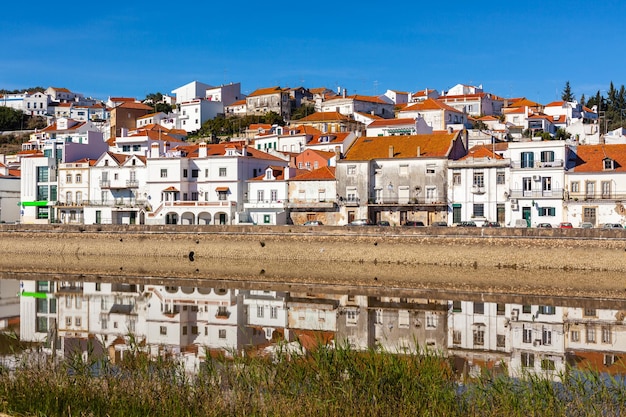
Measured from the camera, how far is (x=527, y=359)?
2183cm

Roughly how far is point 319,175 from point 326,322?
33668 mm

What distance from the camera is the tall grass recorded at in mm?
13344

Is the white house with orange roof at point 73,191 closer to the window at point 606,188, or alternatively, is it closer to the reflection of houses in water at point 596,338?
the window at point 606,188

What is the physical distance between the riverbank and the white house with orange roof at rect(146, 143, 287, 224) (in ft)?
34.4

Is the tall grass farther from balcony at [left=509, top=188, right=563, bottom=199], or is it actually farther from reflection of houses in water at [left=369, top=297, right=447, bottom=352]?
balcony at [left=509, top=188, right=563, bottom=199]

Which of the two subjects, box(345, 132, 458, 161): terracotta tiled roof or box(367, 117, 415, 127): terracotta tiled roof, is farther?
box(367, 117, 415, 127): terracotta tiled roof

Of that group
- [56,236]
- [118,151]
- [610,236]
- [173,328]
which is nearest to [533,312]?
[610,236]

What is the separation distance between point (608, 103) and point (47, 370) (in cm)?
13338

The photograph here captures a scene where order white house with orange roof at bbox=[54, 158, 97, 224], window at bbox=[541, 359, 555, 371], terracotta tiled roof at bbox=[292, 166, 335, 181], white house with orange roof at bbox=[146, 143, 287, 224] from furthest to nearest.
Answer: white house with orange roof at bbox=[54, 158, 97, 224] < white house with orange roof at bbox=[146, 143, 287, 224] < terracotta tiled roof at bbox=[292, 166, 335, 181] < window at bbox=[541, 359, 555, 371]

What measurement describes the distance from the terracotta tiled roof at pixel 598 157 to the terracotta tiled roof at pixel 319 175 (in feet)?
62.7

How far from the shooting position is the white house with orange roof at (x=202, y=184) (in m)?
62.1

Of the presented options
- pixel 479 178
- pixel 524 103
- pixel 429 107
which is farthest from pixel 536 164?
pixel 524 103

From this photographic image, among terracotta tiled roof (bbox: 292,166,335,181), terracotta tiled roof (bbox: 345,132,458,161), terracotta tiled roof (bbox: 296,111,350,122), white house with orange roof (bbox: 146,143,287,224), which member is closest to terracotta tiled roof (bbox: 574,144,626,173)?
terracotta tiled roof (bbox: 345,132,458,161)

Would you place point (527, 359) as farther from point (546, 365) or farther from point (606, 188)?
point (606, 188)
